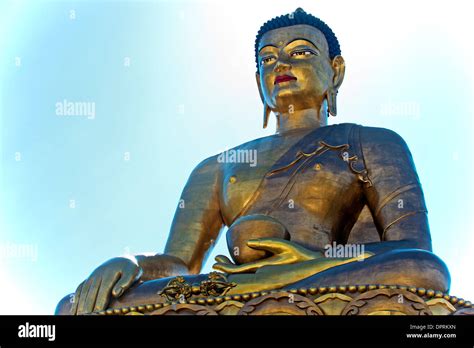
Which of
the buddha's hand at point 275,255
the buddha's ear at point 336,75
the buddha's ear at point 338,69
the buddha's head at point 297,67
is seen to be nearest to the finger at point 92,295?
the buddha's hand at point 275,255

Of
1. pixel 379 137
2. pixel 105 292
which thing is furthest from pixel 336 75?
pixel 105 292

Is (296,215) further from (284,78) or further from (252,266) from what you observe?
(284,78)

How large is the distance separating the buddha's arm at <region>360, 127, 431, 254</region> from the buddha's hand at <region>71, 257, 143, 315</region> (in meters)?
1.53

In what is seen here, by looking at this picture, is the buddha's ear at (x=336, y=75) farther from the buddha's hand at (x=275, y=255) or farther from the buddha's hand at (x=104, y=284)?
the buddha's hand at (x=104, y=284)

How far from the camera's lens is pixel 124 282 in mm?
7355

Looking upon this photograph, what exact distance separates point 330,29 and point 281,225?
2498mm

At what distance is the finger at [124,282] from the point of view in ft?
24.0

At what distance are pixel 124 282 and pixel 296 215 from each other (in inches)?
55.1

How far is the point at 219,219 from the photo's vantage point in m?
8.75

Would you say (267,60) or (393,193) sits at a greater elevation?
(267,60)

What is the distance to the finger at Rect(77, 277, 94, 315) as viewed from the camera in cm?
731

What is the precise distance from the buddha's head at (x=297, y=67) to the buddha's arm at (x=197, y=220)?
73 centimetres
